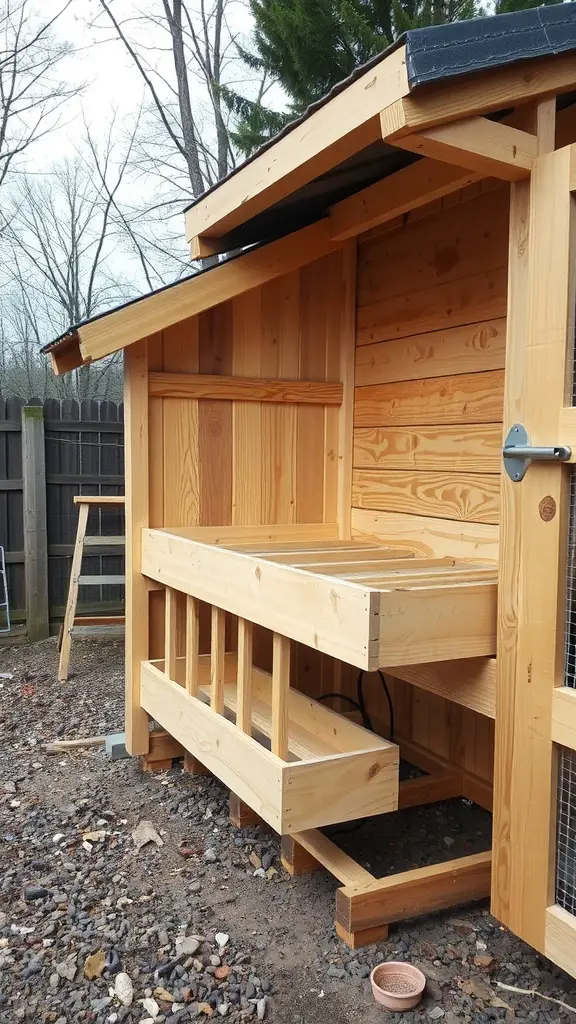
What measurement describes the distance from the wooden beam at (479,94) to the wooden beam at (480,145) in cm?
2

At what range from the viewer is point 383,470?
3289mm

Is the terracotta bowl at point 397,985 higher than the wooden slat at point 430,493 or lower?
lower

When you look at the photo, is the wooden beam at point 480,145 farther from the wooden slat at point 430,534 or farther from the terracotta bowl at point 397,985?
the terracotta bowl at point 397,985

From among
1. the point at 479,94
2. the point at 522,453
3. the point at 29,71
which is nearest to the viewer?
the point at 479,94

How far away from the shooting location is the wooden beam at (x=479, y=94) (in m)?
1.78

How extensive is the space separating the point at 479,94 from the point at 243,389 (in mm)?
1748

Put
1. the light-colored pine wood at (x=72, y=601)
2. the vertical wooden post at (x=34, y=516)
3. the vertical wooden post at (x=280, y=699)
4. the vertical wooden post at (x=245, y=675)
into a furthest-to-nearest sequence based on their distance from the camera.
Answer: the vertical wooden post at (x=34, y=516) < the light-colored pine wood at (x=72, y=601) < the vertical wooden post at (x=245, y=675) < the vertical wooden post at (x=280, y=699)

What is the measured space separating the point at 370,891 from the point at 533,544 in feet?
3.71

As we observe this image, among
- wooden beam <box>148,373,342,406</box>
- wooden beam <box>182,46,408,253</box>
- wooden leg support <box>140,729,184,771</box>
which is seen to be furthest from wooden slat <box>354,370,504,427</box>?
wooden leg support <box>140,729,184,771</box>

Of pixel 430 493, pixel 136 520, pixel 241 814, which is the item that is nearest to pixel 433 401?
pixel 430 493

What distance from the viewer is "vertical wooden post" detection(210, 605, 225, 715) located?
270cm

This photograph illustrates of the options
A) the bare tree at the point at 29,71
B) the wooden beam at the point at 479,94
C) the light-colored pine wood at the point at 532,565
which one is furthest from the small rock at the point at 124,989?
the bare tree at the point at 29,71

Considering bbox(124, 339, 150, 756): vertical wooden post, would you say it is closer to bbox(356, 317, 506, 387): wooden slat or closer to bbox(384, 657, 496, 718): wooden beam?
bbox(356, 317, 506, 387): wooden slat

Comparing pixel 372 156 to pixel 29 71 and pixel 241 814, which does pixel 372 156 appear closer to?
pixel 241 814
